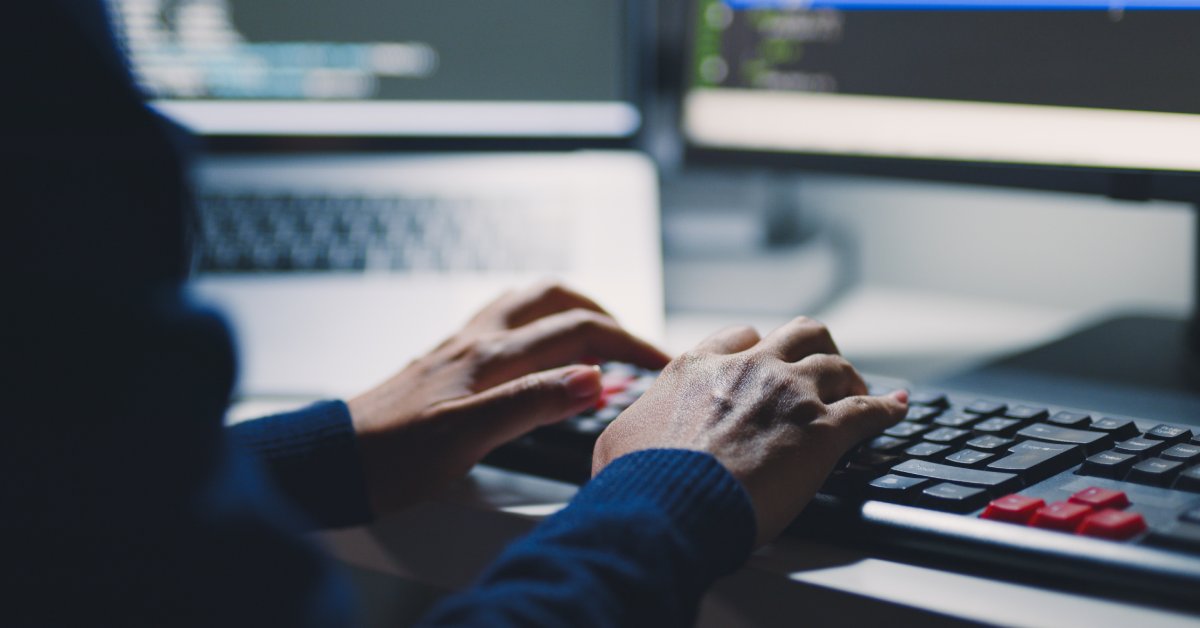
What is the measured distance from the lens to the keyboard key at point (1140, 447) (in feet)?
1.37

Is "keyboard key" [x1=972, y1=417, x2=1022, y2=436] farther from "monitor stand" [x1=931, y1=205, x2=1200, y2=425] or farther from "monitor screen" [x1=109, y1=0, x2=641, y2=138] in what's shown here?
"monitor screen" [x1=109, y1=0, x2=641, y2=138]

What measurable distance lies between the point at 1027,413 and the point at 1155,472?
7 centimetres

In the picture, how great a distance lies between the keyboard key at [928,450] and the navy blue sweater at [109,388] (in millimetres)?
237

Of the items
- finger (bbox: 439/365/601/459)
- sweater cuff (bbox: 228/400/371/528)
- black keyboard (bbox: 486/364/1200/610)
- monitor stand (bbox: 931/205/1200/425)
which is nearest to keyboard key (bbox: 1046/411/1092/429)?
black keyboard (bbox: 486/364/1200/610)

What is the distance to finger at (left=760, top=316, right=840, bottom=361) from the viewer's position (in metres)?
0.49

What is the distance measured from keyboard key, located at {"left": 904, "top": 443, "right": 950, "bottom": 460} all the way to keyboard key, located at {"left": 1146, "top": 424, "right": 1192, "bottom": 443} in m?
0.08

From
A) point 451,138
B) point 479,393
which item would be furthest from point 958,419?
point 451,138

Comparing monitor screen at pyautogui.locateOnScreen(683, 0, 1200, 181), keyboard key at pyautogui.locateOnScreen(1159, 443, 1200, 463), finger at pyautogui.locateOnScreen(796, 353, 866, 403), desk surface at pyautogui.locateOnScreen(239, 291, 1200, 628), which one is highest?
monitor screen at pyautogui.locateOnScreen(683, 0, 1200, 181)

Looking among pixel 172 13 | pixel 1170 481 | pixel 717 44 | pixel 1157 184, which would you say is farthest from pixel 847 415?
pixel 172 13

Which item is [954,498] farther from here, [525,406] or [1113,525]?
[525,406]

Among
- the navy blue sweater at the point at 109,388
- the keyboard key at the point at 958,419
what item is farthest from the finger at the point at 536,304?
the navy blue sweater at the point at 109,388

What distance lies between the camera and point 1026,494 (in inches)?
15.6

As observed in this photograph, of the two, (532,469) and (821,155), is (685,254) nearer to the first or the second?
(821,155)

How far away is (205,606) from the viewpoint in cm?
27
